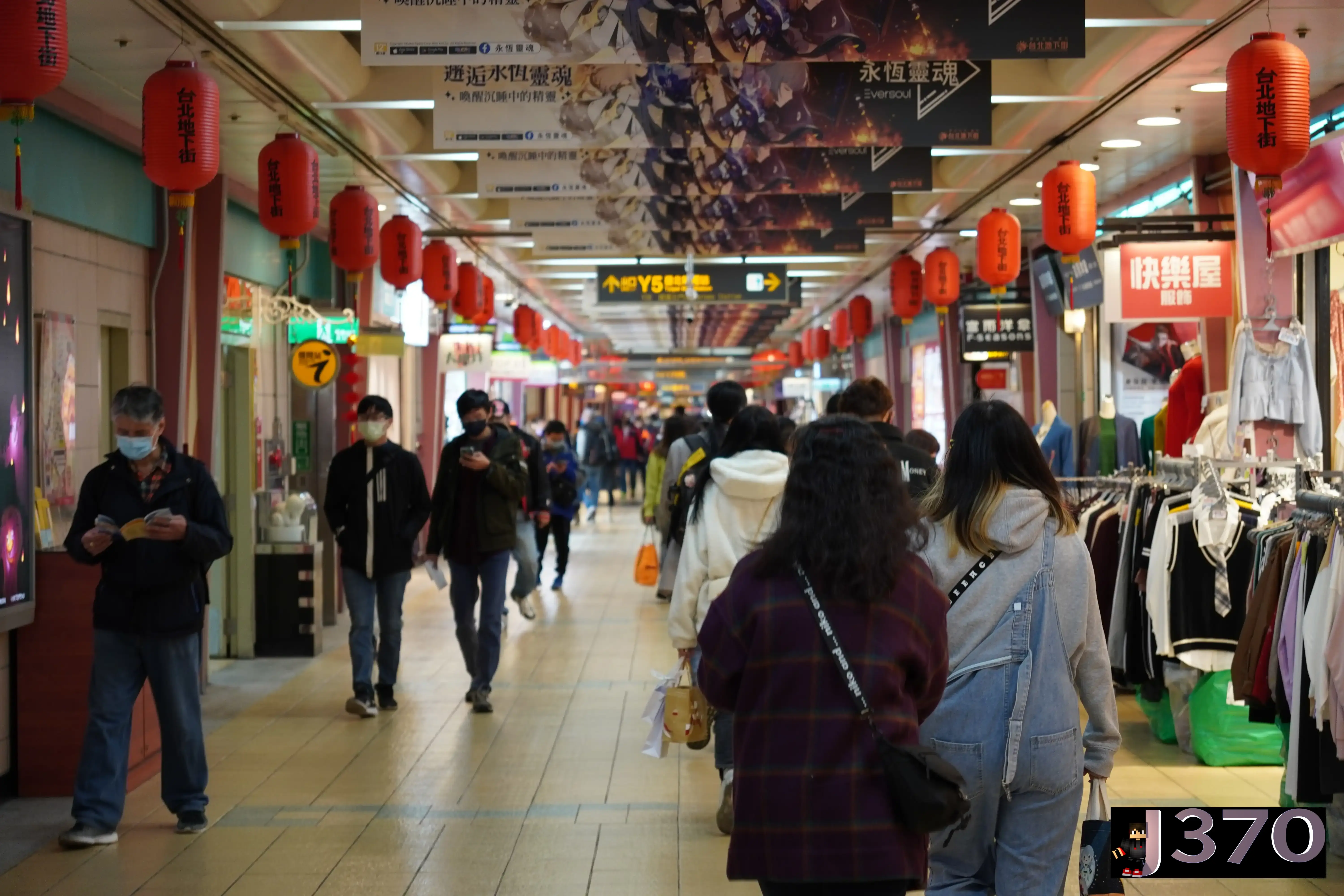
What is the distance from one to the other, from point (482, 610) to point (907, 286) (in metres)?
7.31

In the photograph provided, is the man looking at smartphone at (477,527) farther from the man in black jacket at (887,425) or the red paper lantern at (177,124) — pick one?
the red paper lantern at (177,124)

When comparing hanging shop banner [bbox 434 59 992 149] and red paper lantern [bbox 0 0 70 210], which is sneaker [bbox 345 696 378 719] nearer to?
hanging shop banner [bbox 434 59 992 149]

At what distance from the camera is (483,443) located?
8.05 m

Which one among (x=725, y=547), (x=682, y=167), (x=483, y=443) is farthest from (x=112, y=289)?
(x=725, y=547)

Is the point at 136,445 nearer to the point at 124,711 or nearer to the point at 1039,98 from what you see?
the point at 124,711

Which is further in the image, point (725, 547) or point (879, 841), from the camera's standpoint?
point (725, 547)

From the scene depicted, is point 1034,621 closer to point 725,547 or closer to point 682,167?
point 725,547

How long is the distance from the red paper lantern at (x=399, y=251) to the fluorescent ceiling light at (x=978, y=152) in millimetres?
3799

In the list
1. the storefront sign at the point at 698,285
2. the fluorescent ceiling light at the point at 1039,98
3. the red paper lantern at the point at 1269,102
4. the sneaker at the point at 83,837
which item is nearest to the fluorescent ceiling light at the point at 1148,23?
the red paper lantern at the point at 1269,102

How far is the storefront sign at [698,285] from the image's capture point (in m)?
15.1

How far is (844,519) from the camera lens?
2684 millimetres

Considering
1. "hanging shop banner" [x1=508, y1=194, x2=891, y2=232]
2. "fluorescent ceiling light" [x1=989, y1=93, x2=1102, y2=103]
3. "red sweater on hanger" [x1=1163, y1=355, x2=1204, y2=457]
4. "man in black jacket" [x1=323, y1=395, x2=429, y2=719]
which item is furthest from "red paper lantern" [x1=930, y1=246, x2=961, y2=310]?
"man in black jacket" [x1=323, y1=395, x2=429, y2=719]

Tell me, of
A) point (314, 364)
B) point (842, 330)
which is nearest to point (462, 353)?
point (842, 330)

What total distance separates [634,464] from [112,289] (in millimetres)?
20495
